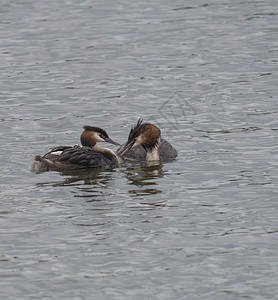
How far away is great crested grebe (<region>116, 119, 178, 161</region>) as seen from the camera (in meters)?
14.6

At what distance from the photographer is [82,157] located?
1393 centimetres

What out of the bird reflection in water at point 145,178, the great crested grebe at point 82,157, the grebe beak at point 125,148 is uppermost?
the great crested grebe at point 82,157

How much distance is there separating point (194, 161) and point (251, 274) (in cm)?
497

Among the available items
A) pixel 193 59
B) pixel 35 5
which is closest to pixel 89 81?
pixel 193 59

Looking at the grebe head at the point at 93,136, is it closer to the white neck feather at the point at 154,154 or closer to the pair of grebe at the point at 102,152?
the pair of grebe at the point at 102,152

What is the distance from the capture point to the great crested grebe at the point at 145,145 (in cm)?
1464

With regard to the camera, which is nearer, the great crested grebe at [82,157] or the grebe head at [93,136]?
the great crested grebe at [82,157]

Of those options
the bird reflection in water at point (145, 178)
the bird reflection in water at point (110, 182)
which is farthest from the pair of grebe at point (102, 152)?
the bird reflection in water at point (145, 178)

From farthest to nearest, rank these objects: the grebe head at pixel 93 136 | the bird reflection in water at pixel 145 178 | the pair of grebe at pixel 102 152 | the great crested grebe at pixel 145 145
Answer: the great crested grebe at pixel 145 145, the grebe head at pixel 93 136, the pair of grebe at pixel 102 152, the bird reflection in water at pixel 145 178

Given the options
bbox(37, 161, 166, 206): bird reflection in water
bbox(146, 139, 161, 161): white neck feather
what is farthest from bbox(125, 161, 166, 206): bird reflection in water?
bbox(146, 139, 161, 161): white neck feather

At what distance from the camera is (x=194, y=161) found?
46.1 ft

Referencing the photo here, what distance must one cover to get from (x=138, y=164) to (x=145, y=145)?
1.19 feet

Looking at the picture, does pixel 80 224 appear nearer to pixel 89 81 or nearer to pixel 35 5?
pixel 89 81

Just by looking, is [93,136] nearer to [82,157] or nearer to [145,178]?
[82,157]
